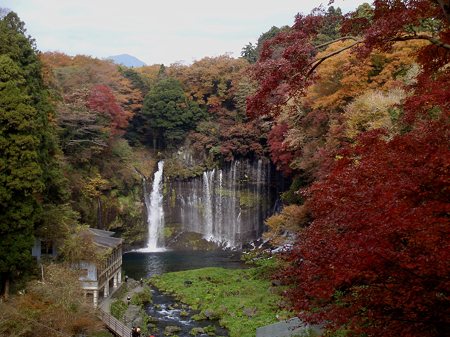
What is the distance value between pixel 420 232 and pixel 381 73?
64.3ft

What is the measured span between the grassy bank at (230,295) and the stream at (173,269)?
2.11ft

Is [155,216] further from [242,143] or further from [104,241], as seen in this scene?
[104,241]

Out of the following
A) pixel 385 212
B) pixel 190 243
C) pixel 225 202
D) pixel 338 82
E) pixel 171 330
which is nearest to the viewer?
pixel 385 212

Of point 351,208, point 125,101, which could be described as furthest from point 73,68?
point 351,208

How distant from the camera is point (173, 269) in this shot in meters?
31.1

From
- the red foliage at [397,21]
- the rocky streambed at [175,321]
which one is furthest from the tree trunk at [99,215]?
the red foliage at [397,21]

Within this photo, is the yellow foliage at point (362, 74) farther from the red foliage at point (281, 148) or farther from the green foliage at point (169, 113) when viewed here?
the green foliage at point (169, 113)

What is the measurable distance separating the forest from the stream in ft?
14.0

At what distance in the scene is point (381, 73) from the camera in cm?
2266

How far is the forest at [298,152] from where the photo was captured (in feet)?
17.8

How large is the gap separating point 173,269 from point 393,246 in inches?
1072

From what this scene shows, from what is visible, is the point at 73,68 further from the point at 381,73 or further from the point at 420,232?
the point at 420,232

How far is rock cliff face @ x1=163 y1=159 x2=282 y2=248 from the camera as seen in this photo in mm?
39562

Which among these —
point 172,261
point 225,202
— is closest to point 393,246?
point 172,261
